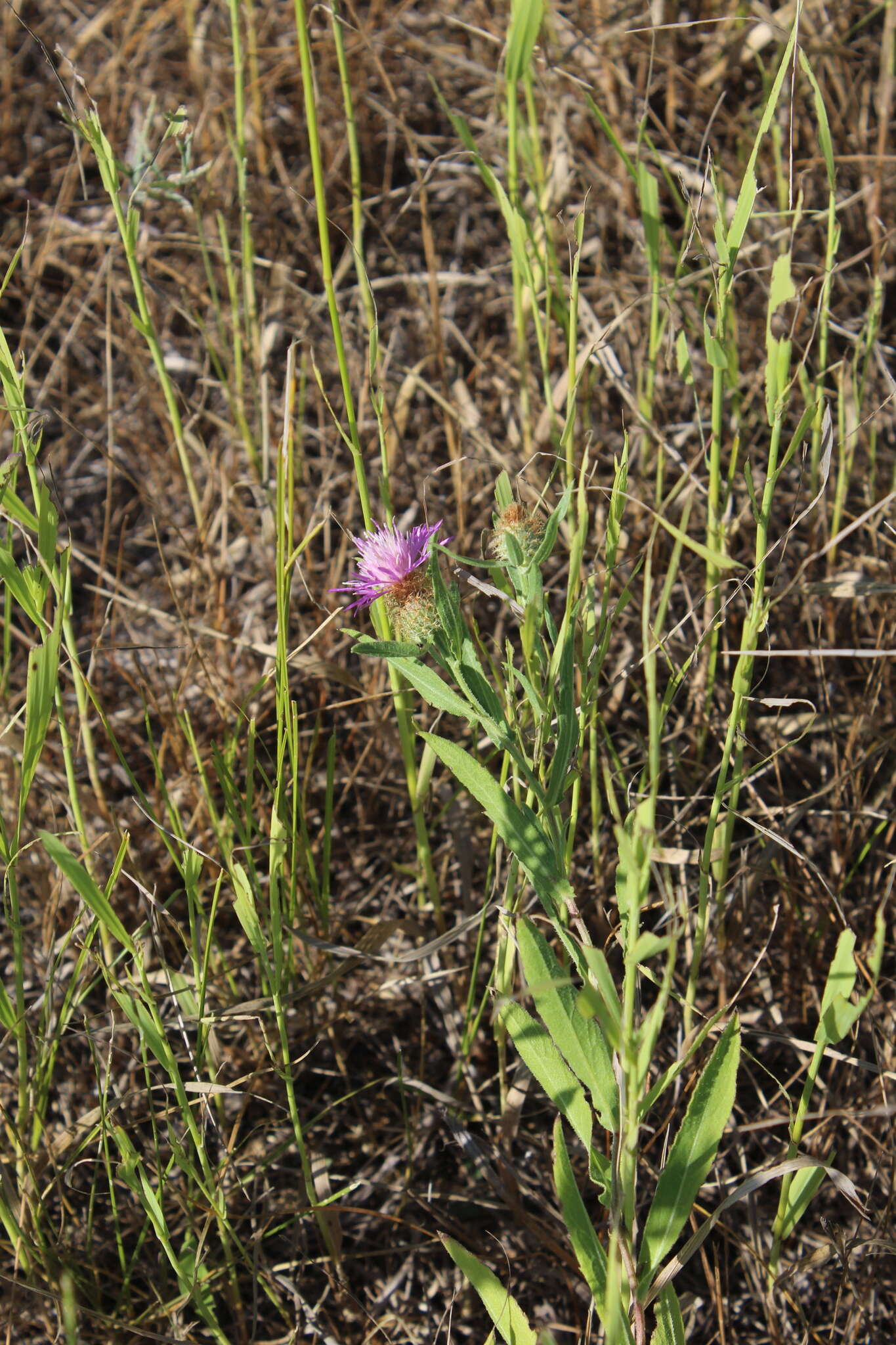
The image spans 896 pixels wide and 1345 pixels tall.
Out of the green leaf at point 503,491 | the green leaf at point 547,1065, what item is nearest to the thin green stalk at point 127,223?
the green leaf at point 503,491

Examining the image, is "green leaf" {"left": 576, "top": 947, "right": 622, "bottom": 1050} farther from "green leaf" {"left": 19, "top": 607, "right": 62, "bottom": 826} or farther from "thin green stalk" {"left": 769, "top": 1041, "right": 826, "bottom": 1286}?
"green leaf" {"left": 19, "top": 607, "right": 62, "bottom": 826}

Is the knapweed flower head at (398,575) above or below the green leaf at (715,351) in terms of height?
below

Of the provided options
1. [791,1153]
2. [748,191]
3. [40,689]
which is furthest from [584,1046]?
[748,191]

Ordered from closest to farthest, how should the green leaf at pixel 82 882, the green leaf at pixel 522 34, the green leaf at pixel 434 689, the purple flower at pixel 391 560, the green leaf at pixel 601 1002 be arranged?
the green leaf at pixel 601 1002, the green leaf at pixel 82 882, the green leaf at pixel 434 689, the purple flower at pixel 391 560, the green leaf at pixel 522 34

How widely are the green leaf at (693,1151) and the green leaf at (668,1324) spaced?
3 centimetres

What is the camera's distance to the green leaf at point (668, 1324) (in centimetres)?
93

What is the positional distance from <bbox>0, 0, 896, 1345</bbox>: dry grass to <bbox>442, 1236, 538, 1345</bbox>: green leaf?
137 millimetres

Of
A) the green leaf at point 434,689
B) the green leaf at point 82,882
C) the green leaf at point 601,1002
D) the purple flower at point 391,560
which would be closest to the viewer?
the green leaf at point 601,1002

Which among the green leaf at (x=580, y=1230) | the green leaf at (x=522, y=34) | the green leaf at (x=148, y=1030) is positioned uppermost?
the green leaf at (x=522, y=34)

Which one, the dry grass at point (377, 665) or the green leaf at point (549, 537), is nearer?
the green leaf at point (549, 537)

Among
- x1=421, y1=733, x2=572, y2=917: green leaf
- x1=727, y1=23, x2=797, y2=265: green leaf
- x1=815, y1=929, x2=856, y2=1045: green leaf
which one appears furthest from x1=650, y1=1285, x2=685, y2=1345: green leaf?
x1=727, y1=23, x2=797, y2=265: green leaf

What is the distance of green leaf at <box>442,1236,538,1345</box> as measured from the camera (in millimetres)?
931

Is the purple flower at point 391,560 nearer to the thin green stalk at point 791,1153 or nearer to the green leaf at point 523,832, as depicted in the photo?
the green leaf at point 523,832

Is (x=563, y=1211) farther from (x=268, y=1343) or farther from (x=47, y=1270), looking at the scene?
(x=47, y=1270)
